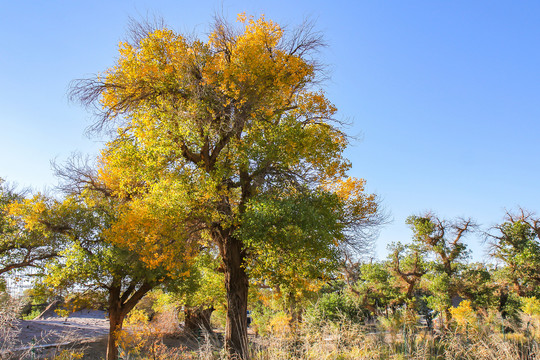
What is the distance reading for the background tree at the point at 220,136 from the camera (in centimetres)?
1049

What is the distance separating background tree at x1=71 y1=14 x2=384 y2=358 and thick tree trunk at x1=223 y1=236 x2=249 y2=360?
3cm

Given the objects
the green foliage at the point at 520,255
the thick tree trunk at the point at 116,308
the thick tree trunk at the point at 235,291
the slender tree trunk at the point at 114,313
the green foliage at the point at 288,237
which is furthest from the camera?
the green foliage at the point at 520,255

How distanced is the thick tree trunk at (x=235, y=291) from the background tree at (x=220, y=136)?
31mm

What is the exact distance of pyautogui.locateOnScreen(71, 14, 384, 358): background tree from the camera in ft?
34.4

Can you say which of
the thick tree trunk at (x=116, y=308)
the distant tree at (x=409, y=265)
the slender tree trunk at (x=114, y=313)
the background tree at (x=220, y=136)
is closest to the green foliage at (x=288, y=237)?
the background tree at (x=220, y=136)

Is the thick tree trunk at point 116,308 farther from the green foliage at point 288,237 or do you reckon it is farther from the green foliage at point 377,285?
the green foliage at point 377,285

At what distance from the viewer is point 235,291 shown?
440 inches

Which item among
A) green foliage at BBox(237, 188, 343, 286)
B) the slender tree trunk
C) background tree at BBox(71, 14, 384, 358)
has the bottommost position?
the slender tree trunk

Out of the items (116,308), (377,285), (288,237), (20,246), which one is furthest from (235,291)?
(377,285)

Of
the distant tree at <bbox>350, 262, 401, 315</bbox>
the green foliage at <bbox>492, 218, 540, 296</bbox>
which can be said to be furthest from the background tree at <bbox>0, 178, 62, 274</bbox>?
the green foliage at <bbox>492, 218, 540, 296</bbox>

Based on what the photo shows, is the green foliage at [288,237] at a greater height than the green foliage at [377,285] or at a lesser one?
greater

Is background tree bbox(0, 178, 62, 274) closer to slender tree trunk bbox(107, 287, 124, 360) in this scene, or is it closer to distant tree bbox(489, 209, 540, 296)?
slender tree trunk bbox(107, 287, 124, 360)

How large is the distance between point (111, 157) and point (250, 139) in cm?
426

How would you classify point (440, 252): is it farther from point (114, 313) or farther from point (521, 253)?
point (114, 313)
